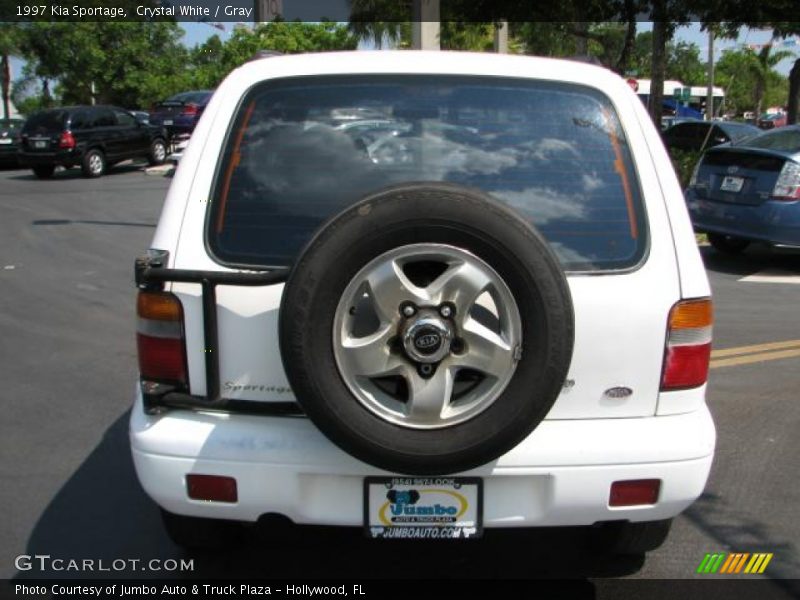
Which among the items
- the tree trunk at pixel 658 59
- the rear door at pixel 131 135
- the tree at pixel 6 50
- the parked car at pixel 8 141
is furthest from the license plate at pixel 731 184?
the tree at pixel 6 50

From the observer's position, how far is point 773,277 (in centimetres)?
917

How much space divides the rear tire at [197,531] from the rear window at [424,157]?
3.70 feet

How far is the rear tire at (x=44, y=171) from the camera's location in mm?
20312

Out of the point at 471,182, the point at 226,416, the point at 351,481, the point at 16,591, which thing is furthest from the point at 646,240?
the point at 16,591

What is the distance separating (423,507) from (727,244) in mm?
8577

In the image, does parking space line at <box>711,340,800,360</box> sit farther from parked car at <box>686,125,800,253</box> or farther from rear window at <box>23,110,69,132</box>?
rear window at <box>23,110,69,132</box>

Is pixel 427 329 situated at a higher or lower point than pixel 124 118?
higher

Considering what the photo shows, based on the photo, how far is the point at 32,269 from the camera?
31.0ft

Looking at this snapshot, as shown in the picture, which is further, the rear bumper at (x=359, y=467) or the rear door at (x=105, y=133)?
the rear door at (x=105, y=133)

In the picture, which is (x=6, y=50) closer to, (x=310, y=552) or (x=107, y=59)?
(x=107, y=59)

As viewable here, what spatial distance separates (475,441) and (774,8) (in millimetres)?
14509

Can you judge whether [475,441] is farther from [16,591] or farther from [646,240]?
[16,591]

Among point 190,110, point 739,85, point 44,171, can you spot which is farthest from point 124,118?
point 739,85

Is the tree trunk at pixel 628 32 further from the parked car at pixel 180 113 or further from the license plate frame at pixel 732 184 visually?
the parked car at pixel 180 113
